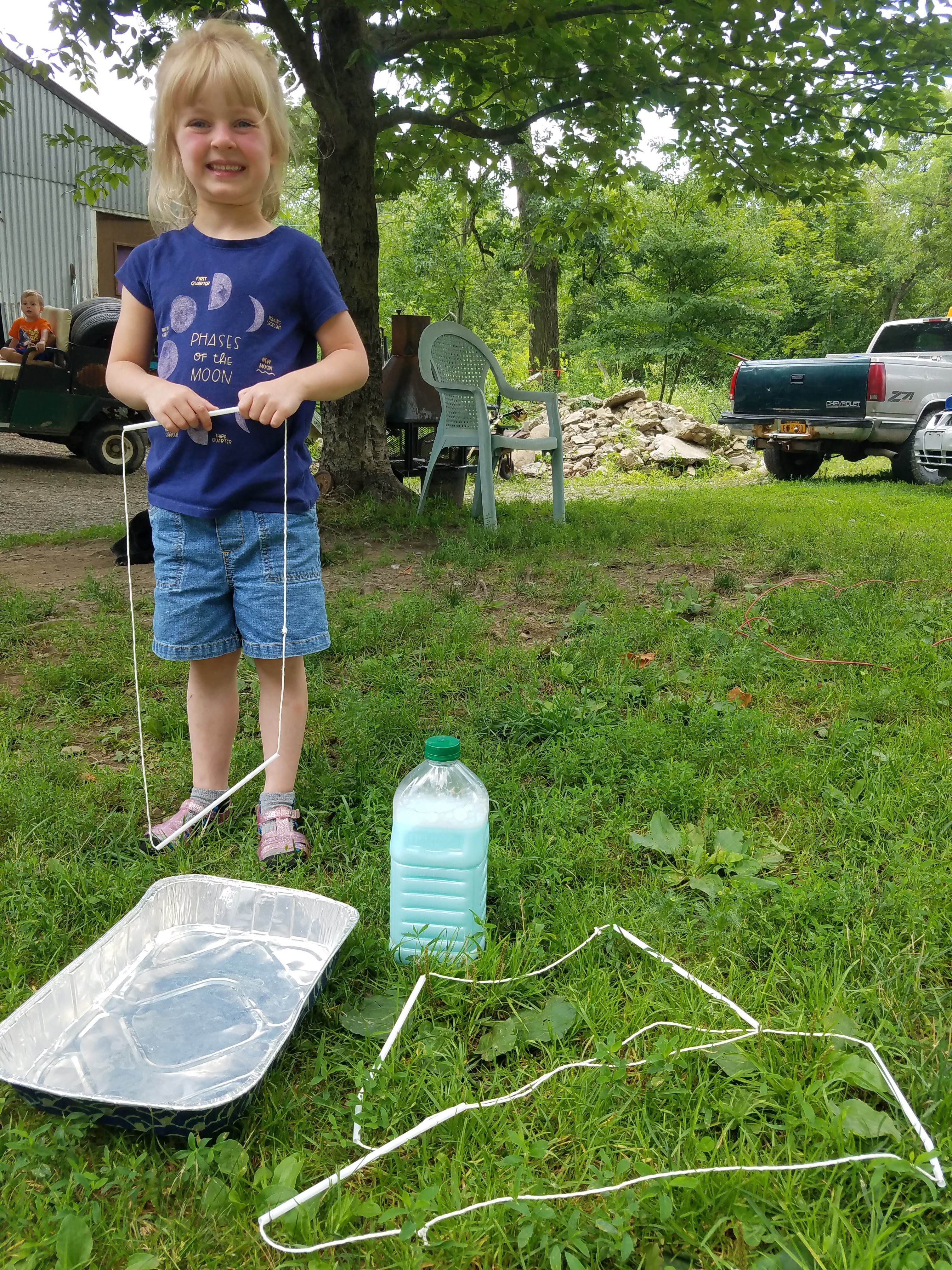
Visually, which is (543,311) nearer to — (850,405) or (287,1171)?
(850,405)

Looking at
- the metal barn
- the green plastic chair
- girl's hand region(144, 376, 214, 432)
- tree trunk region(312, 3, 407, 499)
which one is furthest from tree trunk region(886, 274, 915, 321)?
girl's hand region(144, 376, 214, 432)

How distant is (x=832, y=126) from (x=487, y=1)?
252cm

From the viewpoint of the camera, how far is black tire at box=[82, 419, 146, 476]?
10344 mm

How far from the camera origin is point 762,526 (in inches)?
259

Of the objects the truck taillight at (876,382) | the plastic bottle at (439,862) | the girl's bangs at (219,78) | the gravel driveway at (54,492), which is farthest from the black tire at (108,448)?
the plastic bottle at (439,862)

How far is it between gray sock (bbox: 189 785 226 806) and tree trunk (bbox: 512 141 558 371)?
654 inches

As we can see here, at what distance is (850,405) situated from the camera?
400 inches

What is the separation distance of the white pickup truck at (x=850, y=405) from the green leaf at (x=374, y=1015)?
976cm

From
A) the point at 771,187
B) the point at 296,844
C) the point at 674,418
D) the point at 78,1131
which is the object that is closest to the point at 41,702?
the point at 296,844

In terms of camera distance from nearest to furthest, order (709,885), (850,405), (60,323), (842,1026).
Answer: (842,1026), (709,885), (850,405), (60,323)

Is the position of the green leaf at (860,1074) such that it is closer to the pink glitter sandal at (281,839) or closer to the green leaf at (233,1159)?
the green leaf at (233,1159)

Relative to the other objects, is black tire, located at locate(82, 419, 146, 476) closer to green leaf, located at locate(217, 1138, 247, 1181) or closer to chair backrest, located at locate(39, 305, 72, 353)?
chair backrest, located at locate(39, 305, 72, 353)

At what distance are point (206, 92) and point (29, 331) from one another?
9.78m

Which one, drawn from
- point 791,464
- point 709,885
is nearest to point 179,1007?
point 709,885
